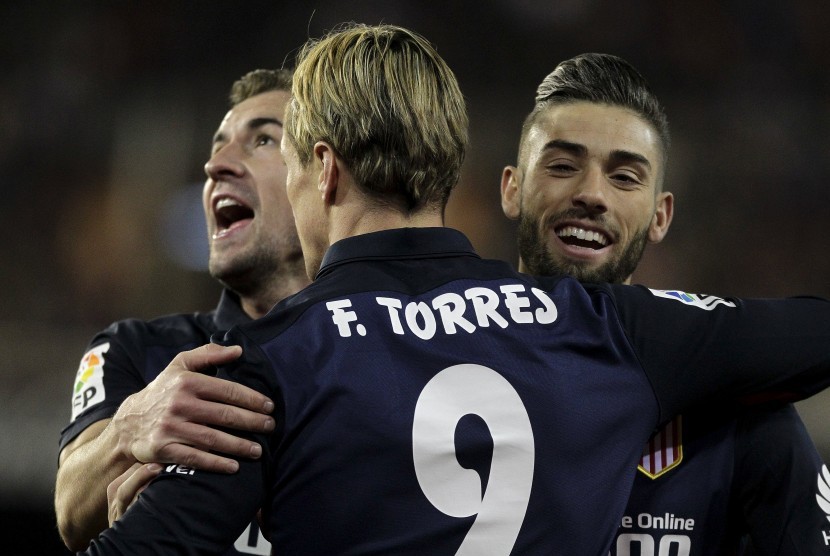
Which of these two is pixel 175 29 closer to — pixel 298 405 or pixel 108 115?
pixel 108 115

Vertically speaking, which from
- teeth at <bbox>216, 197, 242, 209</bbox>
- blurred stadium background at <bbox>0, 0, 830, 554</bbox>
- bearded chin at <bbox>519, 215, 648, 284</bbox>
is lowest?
bearded chin at <bbox>519, 215, 648, 284</bbox>

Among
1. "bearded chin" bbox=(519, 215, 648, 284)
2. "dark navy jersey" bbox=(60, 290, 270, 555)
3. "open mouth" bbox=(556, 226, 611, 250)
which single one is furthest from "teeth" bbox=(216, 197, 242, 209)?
"open mouth" bbox=(556, 226, 611, 250)

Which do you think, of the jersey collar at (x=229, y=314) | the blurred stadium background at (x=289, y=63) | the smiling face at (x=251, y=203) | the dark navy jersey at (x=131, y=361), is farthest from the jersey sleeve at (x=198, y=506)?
the blurred stadium background at (x=289, y=63)

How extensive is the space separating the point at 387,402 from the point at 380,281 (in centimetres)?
21

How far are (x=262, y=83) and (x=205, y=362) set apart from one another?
173 centimetres

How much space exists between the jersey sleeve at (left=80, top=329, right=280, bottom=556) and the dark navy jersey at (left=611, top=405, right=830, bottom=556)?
73 cm

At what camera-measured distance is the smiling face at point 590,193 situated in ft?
6.98

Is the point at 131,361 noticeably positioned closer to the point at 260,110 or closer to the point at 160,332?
the point at 160,332

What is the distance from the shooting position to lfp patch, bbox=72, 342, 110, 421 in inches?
93.4

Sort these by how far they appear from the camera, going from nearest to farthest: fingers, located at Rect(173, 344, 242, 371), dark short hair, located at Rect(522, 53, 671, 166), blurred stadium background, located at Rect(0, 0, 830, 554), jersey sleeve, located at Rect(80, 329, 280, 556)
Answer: jersey sleeve, located at Rect(80, 329, 280, 556) < fingers, located at Rect(173, 344, 242, 371) < dark short hair, located at Rect(522, 53, 671, 166) < blurred stadium background, located at Rect(0, 0, 830, 554)

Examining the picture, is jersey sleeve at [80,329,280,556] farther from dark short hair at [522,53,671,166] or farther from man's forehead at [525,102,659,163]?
dark short hair at [522,53,671,166]

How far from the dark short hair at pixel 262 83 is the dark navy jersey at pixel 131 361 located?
72cm

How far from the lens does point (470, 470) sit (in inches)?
57.5

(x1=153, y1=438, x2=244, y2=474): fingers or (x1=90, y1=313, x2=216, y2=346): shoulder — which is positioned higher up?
(x1=90, y1=313, x2=216, y2=346): shoulder
